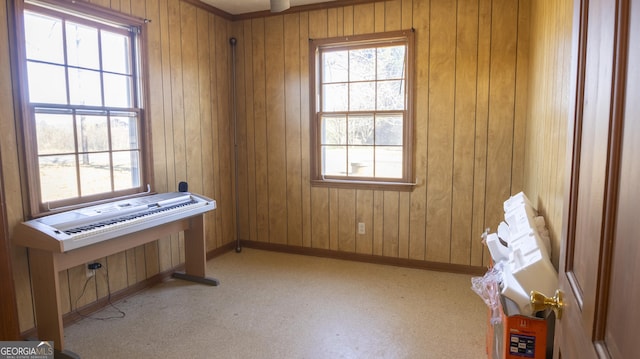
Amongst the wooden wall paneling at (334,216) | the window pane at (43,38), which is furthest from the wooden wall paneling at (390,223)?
the window pane at (43,38)

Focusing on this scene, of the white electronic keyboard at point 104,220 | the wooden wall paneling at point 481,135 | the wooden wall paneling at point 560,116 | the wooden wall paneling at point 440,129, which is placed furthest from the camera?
the wooden wall paneling at point 440,129

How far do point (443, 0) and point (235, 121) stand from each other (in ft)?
8.07

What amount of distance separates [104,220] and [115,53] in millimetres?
1401

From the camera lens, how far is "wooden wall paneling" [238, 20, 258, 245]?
176 inches

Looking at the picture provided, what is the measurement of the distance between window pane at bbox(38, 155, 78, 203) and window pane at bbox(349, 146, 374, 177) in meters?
2.44

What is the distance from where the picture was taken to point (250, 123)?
456 centimetres

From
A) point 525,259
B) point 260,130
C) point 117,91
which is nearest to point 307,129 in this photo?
point 260,130

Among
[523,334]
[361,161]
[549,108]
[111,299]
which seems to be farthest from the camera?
[361,161]

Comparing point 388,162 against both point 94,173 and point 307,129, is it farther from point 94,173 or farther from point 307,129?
point 94,173

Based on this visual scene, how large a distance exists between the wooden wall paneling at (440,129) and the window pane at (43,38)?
9.76ft

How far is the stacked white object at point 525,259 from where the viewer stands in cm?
164

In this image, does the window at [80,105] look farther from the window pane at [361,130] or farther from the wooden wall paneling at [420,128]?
the wooden wall paneling at [420,128]

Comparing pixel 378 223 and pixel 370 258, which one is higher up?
pixel 378 223

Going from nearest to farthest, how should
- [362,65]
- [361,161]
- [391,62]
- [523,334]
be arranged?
[523,334] → [391,62] → [362,65] → [361,161]
